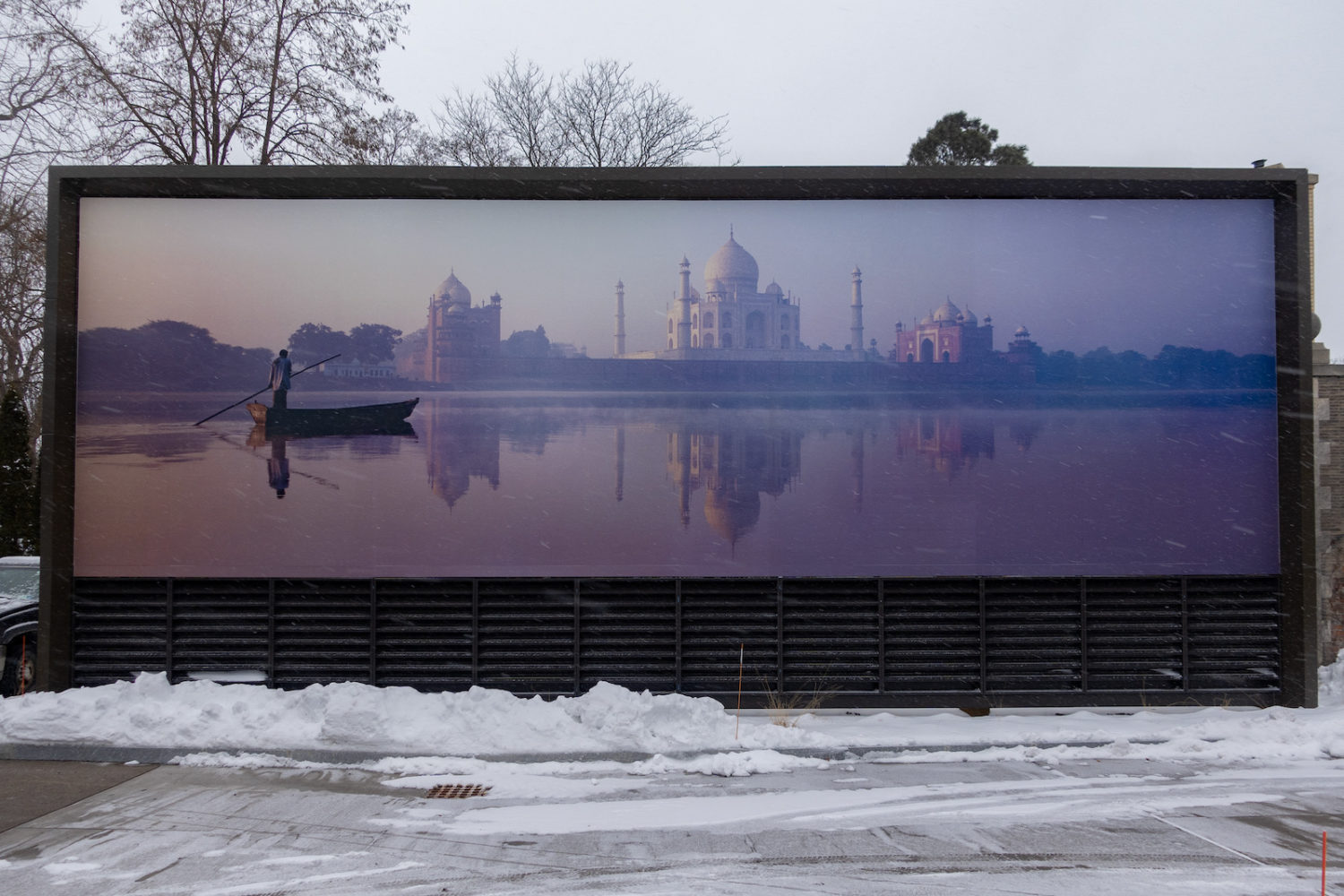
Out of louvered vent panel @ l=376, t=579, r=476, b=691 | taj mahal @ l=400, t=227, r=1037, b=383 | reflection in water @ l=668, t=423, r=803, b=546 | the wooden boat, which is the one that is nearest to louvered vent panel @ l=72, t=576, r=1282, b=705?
louvered vent panel @ l=376, t=579, r=476, b=691

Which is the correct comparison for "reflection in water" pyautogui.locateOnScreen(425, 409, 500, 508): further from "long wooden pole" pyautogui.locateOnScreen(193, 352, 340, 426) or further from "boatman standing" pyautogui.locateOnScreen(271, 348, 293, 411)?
"boatman standing" pyautogui.locateOnScreen(271, 348, 293, 411)

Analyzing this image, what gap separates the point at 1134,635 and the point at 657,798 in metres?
5.23

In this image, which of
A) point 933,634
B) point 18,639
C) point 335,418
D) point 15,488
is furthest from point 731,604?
point 15,488

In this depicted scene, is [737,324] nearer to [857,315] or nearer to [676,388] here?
[676,388]

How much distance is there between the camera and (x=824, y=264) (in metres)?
8.52

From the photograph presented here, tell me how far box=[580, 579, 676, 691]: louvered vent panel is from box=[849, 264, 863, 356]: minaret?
3089 millimetres

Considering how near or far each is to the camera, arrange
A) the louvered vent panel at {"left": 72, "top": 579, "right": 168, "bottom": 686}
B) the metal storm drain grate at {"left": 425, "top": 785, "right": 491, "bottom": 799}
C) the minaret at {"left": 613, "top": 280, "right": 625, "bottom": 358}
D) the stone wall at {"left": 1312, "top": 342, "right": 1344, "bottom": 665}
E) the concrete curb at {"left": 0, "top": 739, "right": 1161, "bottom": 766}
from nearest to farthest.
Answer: the metal storm drain grate at {"left": 425, "top": 785, "right": 491, "bottom": 799}
the concrete curb at {"left": 0, "top": 739, "right": 1161, "bottom": 766}
the louvered vent panel at {"left": 72, "top": 579, "right": 168, "bottom": 686}
the minaret at {"left": 613, "top": 280, "right": 625, "bottom": 358}
the stone wall at {"left": 1312, "top": 342, "right": 1344, "bottom": 665}

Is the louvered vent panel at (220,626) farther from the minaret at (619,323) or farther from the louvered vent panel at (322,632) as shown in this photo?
the minaret at (619,323)

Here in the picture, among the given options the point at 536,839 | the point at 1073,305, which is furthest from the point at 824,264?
the point at 536,839

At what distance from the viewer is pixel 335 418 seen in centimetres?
832

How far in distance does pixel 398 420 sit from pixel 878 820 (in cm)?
572

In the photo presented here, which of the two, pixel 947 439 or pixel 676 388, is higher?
pixel 676 388

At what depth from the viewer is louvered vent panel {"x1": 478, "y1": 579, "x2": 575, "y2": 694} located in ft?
26.6

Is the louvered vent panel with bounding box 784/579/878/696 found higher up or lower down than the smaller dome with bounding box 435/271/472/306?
lower down
